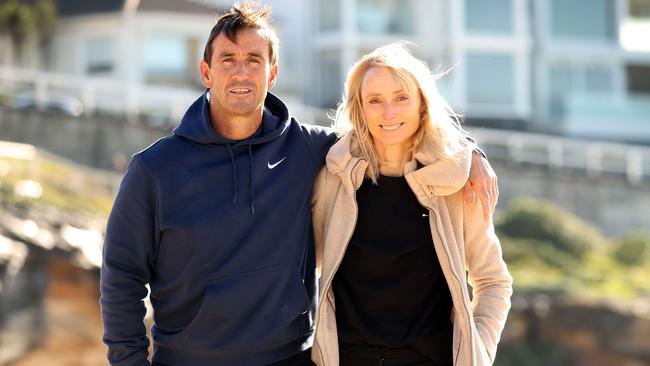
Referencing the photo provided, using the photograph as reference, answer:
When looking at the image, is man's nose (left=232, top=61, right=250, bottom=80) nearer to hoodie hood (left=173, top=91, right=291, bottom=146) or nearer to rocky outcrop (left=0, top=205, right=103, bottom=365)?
hoodie hood (left=173, top=91, right=291, bottom=146)

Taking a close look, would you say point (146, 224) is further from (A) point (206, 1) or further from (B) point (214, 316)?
(A) point (206, 1)

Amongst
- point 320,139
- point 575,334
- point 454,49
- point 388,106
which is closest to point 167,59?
point 454,49

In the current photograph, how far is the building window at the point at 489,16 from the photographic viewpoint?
113 feet

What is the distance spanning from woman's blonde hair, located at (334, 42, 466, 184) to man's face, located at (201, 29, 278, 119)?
16.3 inches

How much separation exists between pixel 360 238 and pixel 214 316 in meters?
0.69

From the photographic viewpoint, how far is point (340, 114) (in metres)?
4.56

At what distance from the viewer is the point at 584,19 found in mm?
35938

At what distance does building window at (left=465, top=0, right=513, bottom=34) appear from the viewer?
3450 cm

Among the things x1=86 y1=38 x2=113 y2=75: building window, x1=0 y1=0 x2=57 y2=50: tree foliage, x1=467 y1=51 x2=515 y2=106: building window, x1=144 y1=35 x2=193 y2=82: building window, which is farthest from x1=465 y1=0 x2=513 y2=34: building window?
x1=0 y1=0 x2=57 y2=50: tree foliage

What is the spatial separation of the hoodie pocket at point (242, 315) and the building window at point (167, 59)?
87.7 feet

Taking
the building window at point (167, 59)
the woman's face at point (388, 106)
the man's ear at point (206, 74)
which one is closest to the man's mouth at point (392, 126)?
the woman's face at point (388, 106)

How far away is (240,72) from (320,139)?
0.60m

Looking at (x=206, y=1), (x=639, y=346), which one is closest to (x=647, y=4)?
(x=206, y=1)

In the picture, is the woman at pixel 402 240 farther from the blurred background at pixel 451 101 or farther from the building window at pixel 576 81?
the building window at pixel 576 81
